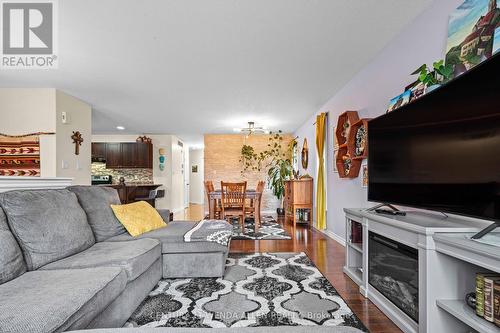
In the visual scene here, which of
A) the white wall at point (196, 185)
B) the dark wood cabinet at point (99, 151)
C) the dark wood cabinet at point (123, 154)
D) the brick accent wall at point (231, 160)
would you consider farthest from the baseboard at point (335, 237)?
the white wall at point (196, 185)

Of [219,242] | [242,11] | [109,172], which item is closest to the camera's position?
[242,11]

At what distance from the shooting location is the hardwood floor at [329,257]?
1.85 meters

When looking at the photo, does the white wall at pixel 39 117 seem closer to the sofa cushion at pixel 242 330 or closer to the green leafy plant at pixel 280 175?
the sofa cushion at pixel 242 330

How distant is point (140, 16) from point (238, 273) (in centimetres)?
258

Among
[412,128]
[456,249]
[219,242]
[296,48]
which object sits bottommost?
[219,242]

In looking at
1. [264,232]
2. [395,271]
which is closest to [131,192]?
[264,232]

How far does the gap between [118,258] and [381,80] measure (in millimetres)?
3050

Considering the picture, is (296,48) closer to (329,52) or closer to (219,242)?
(329,52)

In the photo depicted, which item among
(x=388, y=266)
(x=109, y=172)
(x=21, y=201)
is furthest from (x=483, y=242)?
(x=109, y=172)

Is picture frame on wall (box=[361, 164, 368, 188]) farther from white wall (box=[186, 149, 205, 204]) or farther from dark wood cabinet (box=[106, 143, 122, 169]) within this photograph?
white wall (box=[186, 149, 205, 204])

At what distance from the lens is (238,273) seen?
2.71 metres

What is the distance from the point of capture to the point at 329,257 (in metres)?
3.26

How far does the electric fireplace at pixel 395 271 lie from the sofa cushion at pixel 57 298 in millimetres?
1841

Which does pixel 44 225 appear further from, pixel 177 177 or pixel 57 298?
pixel 177 177
